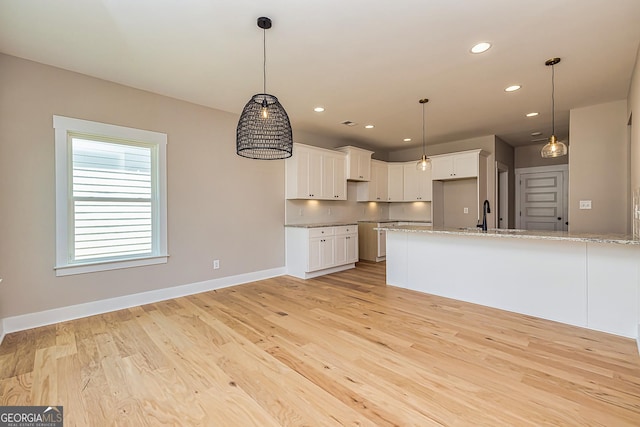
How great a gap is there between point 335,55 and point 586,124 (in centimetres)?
402

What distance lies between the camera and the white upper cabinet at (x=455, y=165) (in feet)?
18.7

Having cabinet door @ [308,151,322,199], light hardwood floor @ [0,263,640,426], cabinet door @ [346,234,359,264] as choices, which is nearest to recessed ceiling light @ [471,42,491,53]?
light hardwood floor @ [0,263,640,426]

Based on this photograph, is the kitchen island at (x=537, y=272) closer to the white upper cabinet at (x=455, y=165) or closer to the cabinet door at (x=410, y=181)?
the white upper cabinet at (x=455, y=165)

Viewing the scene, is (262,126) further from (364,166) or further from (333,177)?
(364,166)

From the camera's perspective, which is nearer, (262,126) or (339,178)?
(262,126)

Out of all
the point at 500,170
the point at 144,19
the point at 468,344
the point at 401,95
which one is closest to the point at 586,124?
the point at 500,170

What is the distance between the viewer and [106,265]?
3.41m

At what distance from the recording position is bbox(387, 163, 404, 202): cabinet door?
23.1 feet

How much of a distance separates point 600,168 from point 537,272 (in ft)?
7.74

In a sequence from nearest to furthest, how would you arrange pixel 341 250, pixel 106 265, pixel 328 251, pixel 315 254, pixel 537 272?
pixel 537 272, pixel 106 265, pixel 315 254, pixel 328 251, pixel 341 250

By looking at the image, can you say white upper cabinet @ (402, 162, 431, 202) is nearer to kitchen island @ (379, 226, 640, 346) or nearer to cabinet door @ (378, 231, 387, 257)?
cabinet door @ (378, 231, 387, 257)

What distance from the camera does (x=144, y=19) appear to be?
233cm

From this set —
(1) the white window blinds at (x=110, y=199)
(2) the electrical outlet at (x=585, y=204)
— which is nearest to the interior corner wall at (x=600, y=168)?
(2) the electrical outlet at (x=585, y=204)

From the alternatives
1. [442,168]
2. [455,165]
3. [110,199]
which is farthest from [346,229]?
[110,199]
